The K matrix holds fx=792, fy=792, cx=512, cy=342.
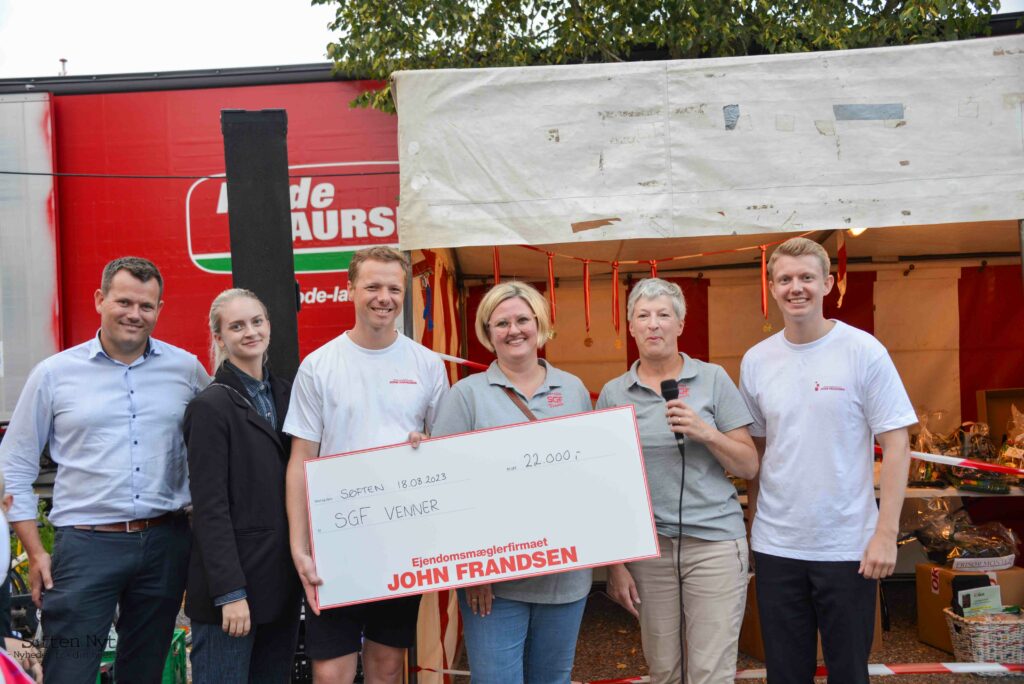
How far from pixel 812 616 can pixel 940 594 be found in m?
2.50

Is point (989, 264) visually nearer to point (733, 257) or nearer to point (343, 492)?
point (733, 257)

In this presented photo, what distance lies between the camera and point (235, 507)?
2.34 metres

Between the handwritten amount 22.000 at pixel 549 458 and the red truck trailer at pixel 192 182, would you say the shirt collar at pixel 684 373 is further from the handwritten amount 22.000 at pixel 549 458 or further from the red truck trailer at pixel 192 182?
the red truck trailer at pixel 192 182

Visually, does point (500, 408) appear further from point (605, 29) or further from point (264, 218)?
point (605, 29)

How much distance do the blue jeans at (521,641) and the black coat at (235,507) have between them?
0.59 meters

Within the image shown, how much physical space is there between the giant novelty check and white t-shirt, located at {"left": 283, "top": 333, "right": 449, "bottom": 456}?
0.27 feet

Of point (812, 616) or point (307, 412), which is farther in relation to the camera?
point (812, 616)

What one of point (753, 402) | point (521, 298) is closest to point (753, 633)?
point (753, 402)

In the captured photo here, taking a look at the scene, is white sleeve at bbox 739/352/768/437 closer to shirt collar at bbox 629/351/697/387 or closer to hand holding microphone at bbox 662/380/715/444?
shirt collar at bbox 629/351/697/387

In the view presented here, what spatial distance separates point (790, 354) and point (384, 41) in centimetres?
449

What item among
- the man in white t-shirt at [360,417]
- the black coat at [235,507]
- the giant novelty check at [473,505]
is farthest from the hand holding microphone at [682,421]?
the black coat at [235,507]

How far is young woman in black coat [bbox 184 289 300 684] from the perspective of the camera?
2.28m

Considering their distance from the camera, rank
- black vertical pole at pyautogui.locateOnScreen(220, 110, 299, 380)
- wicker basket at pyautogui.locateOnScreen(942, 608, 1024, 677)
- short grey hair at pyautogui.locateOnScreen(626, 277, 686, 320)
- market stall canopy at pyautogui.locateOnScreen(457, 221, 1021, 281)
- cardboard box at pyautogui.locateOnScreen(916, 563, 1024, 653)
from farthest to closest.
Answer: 1. market stall canopy at pyautogui.locateOnScreen(457, 221, 1021, 281)
2. cardboard box at pyautogui.locateOnScreen(916, 563, 1024, 653)
3. wicker basket at pyautogui.locateOnScreen(942, 608, 1024, 677)
4. black vertical pole at pyautogui.locateOnScreen(220, 110, 299, 380)
5. short grey hair at pyautogui.locateOnScreen(626, 277, 686, 320)

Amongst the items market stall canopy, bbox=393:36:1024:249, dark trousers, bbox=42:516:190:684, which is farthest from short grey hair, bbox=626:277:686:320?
dark trousers, bbox=42:516:190:684
